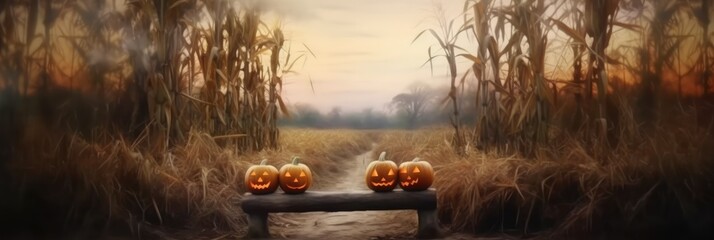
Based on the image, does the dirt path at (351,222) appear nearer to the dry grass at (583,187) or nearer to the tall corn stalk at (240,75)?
the dry grass at (583,187)

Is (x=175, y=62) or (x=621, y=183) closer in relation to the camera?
(x=621, y=183)

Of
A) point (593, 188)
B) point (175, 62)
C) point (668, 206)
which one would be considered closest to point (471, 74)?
point (593, 188)

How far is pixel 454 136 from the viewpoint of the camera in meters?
3.60

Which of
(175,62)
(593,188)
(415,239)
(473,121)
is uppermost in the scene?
(175,62)

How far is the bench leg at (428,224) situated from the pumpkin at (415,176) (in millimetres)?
100

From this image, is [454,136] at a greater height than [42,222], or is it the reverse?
[454,136]

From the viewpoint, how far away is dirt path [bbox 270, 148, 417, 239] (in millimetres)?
3453

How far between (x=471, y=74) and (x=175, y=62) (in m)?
1.30

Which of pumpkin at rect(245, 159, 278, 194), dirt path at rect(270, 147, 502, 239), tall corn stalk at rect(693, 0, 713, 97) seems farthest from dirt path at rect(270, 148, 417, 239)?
tall corn stalk at rect(693, 0, 713, 97)

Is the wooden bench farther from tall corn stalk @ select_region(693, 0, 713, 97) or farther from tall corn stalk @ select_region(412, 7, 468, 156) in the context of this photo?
tall corn stalk @ select_region(693, 0, 713, 97)

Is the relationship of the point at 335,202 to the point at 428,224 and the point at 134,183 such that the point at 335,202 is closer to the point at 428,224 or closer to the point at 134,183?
the point at 428,224

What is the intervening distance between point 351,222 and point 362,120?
0.45 meters

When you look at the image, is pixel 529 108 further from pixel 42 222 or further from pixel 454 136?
pixel 42 222

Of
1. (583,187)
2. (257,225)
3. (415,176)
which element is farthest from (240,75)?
(583,187)
